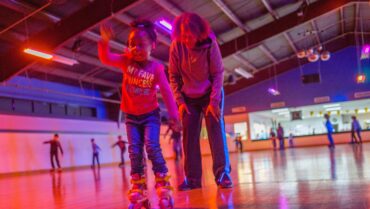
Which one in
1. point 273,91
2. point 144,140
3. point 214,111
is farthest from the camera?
point 273,91

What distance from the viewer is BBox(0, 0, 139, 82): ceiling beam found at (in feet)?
31.8

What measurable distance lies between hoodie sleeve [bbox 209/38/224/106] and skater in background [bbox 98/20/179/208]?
360 millimetres

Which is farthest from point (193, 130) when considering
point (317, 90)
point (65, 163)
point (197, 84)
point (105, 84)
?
point (317, 90)

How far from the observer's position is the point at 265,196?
87.0 inches

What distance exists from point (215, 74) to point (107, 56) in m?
0.79

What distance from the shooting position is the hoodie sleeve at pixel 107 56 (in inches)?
95.9

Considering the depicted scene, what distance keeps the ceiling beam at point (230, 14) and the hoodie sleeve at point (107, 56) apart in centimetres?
1011

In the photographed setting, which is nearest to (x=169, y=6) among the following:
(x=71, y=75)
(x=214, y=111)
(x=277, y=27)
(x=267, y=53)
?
(x=277, y=27)

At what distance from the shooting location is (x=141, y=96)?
7.88 ft

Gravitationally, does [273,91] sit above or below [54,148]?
above

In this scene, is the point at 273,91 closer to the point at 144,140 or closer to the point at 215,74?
the point at 215,74

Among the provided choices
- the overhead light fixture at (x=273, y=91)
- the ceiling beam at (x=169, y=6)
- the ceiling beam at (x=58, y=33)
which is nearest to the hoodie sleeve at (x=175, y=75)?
the ceiling beam at (x=58, y=33)

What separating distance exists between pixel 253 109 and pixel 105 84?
1025cm

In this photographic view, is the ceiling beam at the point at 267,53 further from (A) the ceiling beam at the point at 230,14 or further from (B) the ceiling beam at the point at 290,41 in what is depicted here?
(A) the ceiling beam at the point at 230,14
